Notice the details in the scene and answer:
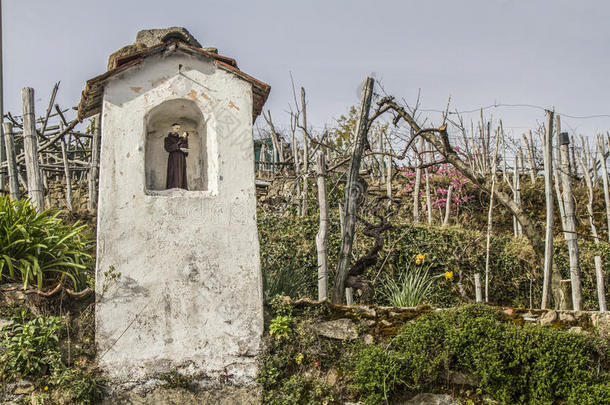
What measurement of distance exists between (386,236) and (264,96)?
4.47 m

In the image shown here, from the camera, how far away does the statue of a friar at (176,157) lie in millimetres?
6113

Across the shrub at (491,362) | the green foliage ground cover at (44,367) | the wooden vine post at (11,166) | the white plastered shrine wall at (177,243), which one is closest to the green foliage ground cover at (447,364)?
the shrub at (491,362)

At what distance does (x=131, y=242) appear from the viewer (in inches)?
213

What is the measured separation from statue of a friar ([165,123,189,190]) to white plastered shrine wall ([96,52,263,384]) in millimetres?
279

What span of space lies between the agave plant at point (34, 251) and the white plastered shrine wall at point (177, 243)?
49cm

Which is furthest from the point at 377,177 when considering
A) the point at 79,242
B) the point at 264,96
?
the point at 79,242

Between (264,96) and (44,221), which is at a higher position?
(264,96)

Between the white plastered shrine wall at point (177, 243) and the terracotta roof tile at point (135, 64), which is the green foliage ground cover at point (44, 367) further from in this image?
the terracotta roof tile at point (135, 64)

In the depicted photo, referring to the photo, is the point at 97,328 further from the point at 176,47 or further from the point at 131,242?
the point at 176,47

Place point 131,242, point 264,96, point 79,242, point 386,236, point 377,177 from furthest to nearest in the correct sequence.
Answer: point 377,177 → point 386,236 → point 264,96 → point 79,242 → point 131,242

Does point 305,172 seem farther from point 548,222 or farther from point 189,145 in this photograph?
point 548,222

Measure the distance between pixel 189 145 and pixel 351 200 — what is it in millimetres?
2084

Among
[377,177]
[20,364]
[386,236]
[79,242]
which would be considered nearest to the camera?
[20,364]

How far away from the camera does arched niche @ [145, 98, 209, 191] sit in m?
6.21
